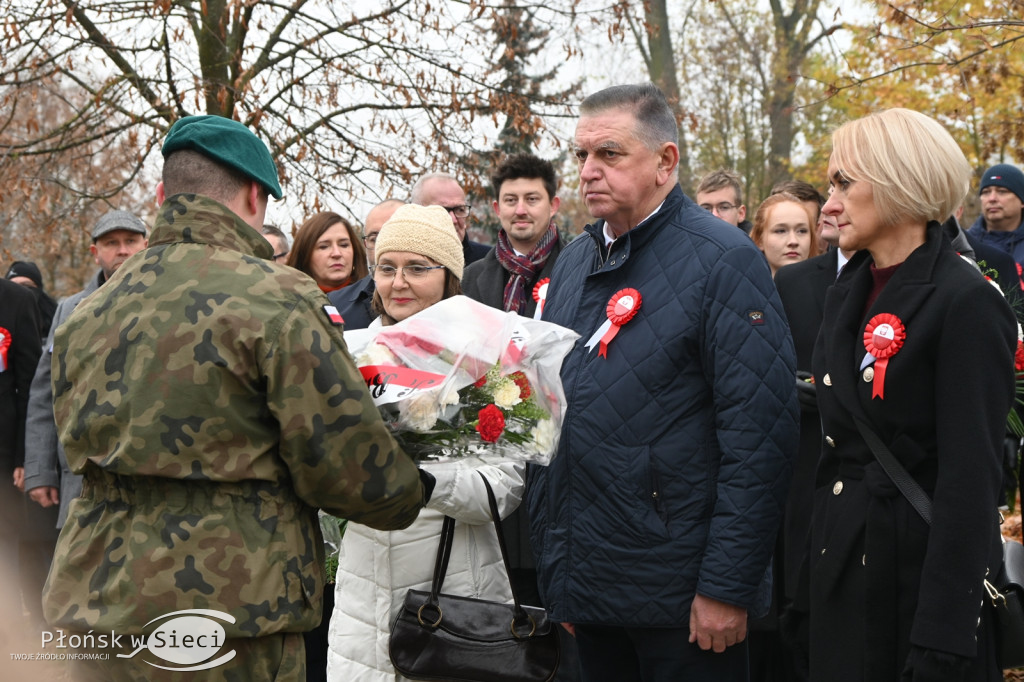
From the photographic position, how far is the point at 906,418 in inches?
113

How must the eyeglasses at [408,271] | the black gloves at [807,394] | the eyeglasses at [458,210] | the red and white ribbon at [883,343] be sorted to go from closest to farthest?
the red and white ribbon at [883,343]
the eyeglasses at [408,271]
the black gloves at [807,394]
the eyeglasses at [458,210]

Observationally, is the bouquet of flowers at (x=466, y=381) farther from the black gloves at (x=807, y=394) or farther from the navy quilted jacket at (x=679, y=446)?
the black gloves at (x=807, y=394)

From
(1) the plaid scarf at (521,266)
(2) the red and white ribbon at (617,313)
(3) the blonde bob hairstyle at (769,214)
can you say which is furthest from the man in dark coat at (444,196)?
(2) the red and white ribbon at (617,313)

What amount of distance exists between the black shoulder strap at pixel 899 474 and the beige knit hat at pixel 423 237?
75.9 inches

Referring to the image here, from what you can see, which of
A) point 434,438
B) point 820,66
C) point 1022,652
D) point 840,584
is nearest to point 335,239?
point 434,438

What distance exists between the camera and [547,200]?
6258 mm

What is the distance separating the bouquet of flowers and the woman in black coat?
90 cm

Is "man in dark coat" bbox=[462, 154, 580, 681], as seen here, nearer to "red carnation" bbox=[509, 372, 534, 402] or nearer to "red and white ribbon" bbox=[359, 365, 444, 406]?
"red carnation" bbox=[509, 372, 534, 402]

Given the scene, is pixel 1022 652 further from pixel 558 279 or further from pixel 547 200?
pixel 547 200

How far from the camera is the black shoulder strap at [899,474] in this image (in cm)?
285

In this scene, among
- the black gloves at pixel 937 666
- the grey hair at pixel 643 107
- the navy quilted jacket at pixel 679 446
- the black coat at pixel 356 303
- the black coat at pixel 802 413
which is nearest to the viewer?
the black gloves at pixel 937 666

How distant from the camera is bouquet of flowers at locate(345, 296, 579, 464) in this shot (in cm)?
278

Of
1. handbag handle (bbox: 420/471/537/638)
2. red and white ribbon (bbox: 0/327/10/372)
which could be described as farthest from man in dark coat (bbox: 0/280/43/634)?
handbag handle (bbox: 420/471/537/638)

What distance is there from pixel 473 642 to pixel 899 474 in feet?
5.06
